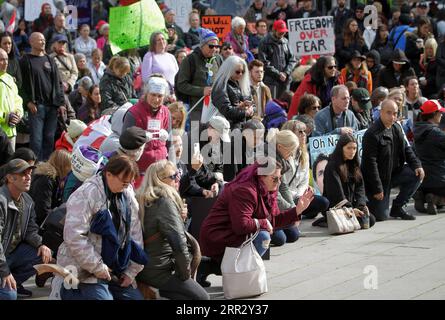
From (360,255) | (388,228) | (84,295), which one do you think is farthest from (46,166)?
(388,228)

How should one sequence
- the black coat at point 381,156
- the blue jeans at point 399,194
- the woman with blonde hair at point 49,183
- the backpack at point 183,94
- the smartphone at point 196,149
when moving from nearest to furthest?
1. the woman with blonde hair at point 49,183
2. the smartphone at point 196,149
3. the black coat at point 381,156
4. the blue jeans at point 399,194
5. the backpack at point 183,94

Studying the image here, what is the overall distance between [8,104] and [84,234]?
543cm

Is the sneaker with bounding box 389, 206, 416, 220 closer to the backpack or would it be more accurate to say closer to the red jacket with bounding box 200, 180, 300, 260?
the backpack

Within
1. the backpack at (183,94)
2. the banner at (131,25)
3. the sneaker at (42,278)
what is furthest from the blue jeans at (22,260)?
the banner at (131,25)

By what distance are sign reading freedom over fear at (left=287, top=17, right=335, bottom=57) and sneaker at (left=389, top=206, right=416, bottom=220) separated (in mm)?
4806

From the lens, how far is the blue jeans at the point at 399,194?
1243 cm

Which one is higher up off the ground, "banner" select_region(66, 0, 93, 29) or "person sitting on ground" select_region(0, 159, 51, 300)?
"banner" select_region(66, 0, 93, 29)

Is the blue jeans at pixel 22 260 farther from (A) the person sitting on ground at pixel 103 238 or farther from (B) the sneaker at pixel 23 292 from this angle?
(A) the person sitting on ground at pixel 103 238

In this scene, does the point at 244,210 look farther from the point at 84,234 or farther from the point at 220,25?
the point at 220,25

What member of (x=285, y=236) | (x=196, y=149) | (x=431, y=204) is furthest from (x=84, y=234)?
(x=431, y=204)

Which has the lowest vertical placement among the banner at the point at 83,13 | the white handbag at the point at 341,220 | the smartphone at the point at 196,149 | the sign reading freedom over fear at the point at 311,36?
the white handbag at the point at 341,220

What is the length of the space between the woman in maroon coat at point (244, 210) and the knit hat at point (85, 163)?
109cm

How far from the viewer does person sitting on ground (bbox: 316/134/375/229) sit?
11797 millimetres

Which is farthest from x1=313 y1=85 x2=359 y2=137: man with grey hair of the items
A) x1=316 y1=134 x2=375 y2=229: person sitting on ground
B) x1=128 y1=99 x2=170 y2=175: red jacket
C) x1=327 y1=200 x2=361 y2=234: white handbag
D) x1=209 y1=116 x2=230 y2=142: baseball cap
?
x1=128 y1=99 x2=170 y2=175: red jacket
